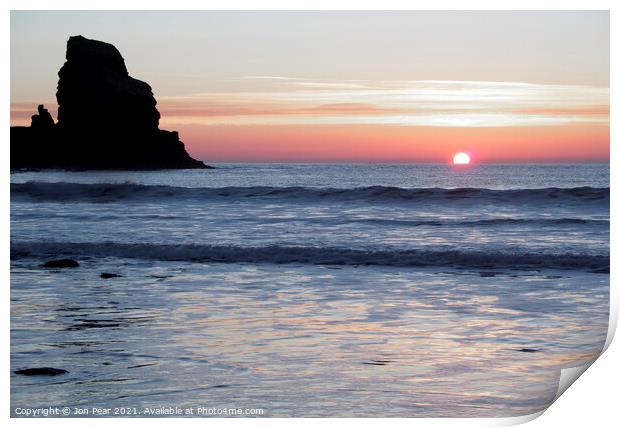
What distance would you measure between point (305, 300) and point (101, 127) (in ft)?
27.0

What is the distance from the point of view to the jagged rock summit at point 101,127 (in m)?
10.2

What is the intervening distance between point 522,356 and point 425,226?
19.4 ft

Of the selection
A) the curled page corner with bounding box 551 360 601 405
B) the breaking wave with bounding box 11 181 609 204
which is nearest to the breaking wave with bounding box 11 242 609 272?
the breaking wave with bounding box 11 181 609 204

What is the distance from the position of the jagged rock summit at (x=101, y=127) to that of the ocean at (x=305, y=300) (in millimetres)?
499

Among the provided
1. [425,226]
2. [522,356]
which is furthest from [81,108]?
[522,356]

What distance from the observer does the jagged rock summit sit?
10227 mm

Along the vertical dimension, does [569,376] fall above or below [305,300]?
below

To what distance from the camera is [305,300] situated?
6.07m

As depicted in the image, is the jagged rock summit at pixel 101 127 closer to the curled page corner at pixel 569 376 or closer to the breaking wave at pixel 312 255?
the breaking wave at pixel 312 255

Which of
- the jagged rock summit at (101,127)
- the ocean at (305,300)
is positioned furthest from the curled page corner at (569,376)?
the jagged rock summit at (101,127)

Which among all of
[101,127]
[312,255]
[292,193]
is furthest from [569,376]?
[101,127]

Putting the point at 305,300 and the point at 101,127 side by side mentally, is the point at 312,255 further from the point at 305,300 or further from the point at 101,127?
the point at 101,127

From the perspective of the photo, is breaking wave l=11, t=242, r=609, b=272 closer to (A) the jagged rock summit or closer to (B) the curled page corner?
(A) the jagged rock summit
